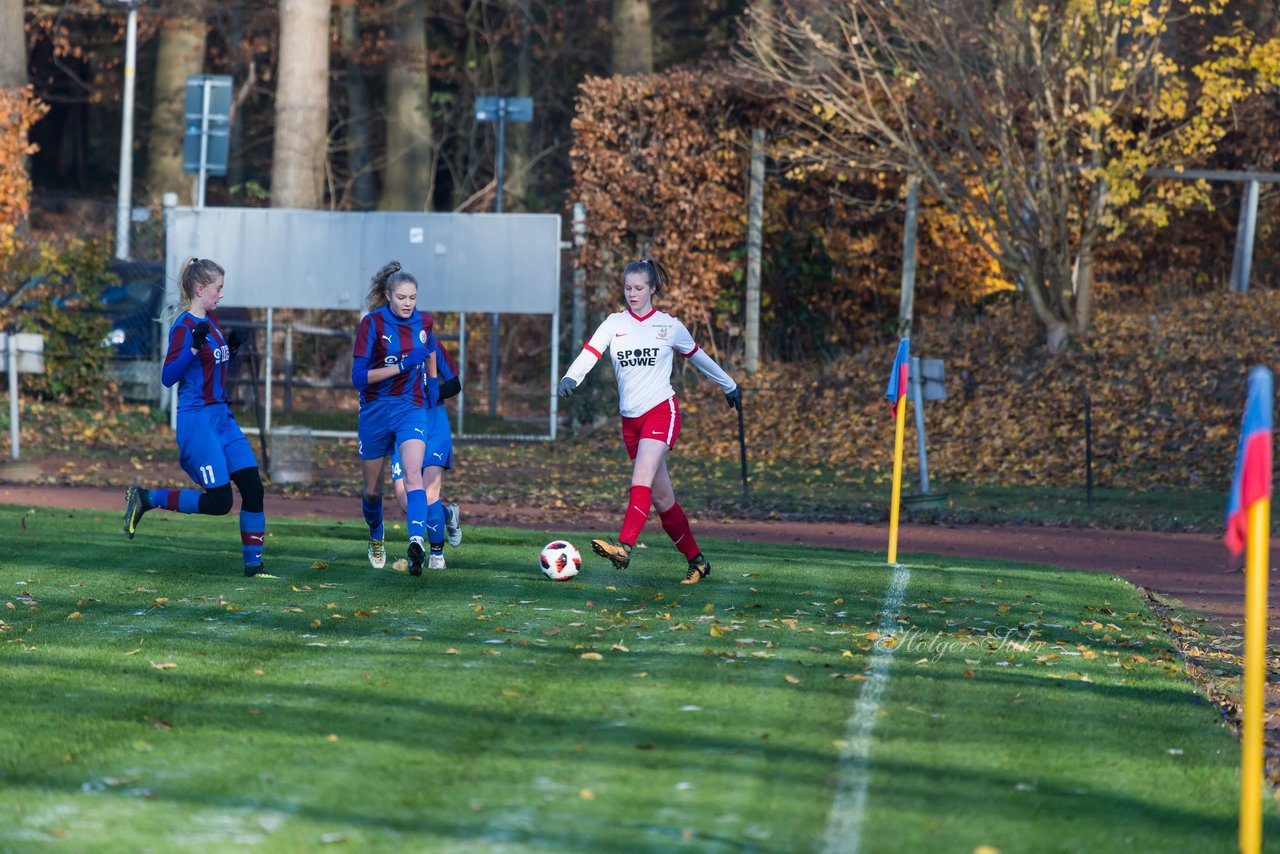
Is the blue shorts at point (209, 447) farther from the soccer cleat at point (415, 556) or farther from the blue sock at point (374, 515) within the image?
the soccer cleat at point (415, 556)

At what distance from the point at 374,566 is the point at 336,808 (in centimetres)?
596

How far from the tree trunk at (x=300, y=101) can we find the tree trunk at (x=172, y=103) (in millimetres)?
8136

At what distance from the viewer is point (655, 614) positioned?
942cm

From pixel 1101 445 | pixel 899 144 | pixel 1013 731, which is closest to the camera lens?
pixel 1013 731

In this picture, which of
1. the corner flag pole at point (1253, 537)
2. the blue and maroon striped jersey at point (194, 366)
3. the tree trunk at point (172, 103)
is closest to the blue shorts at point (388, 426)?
→ the blue and maroon striped jersey at point (194, 366)

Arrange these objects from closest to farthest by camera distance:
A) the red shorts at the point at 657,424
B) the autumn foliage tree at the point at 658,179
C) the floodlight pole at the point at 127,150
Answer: the red shorts at the point at 657,424 < the autumn foliage tree at the point at 658,179 < the floodlight pole at the point at 127,150

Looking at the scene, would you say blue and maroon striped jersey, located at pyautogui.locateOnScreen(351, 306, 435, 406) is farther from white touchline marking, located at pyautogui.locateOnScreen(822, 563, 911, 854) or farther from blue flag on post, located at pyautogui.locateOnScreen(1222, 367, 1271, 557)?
blue flag on post, located at pyautogui.locateOnScreen(1222, 367, 1271, 557)

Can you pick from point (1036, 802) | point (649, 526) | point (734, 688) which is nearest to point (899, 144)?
point (649, 526)

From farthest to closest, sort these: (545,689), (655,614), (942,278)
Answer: (942,278) → (655,614) → (545,689)

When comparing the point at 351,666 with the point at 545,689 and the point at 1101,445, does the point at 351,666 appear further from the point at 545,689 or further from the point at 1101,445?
the point at 1101,445

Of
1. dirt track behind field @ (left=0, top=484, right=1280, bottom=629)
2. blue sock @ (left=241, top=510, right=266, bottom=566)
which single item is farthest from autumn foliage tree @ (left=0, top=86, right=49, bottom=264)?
blue sock @ (left=241, top=510, right=266, bottom=566)

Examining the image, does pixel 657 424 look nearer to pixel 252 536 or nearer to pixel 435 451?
pixel 435 451

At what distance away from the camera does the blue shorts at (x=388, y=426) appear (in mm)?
10672

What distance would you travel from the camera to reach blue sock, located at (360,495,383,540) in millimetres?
11062
